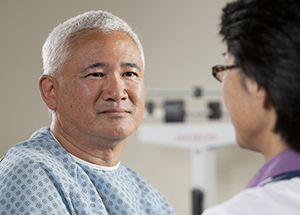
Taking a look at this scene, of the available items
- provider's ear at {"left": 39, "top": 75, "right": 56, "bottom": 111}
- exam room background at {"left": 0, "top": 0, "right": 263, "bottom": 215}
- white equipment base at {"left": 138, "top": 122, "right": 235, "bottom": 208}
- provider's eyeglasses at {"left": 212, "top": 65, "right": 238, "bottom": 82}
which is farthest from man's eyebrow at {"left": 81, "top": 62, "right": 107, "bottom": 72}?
exam room background at {"left": 0, "top": 0, "right": 263, "bottom": 215}

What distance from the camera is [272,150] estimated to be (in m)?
0.67

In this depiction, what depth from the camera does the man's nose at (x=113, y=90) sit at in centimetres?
112

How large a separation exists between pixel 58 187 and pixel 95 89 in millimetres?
300

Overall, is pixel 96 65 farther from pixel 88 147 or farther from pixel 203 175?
pixel 203 175

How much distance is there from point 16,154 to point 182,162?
1.99m

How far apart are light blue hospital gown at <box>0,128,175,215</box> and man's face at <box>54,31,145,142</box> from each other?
9 cm

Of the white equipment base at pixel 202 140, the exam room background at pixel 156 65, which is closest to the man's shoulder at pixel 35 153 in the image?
the white equipment base at pixel 202 140

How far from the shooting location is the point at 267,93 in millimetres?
648

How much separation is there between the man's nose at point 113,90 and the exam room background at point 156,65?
1.76 m

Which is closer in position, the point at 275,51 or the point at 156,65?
the point at 275,51

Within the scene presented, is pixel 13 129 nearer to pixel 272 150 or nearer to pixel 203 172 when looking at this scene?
pixel 203 172

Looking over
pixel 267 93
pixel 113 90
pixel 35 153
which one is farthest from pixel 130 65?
pixel 267 93

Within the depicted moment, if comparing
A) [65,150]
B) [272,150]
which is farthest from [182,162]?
[272,150]

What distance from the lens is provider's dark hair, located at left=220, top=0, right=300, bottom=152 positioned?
0.61m
